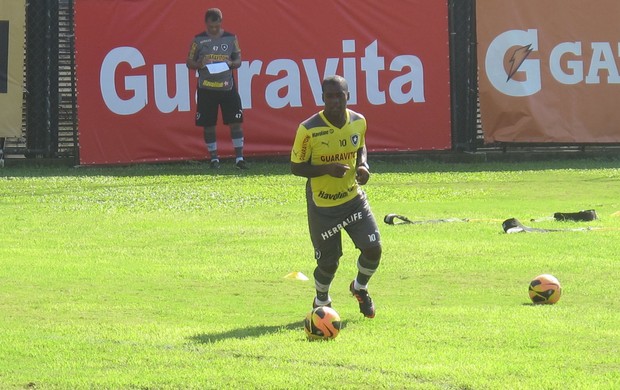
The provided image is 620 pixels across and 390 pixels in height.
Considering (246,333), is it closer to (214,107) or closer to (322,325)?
(322,325)

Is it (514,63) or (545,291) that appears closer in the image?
(545,291)

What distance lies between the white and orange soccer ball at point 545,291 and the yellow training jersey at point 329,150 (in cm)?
158

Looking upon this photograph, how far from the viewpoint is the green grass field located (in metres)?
7.41

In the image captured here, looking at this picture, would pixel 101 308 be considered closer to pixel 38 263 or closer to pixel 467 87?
pixel 38 263

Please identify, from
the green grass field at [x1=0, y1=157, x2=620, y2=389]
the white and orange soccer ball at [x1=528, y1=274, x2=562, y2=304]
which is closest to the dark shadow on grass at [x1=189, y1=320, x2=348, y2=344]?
the green grass field at [x1=0, y1=157, x2=620, y2=389]

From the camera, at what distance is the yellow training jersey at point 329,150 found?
9125 mm

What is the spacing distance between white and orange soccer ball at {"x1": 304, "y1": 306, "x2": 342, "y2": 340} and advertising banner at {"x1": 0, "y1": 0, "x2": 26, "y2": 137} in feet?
48.5

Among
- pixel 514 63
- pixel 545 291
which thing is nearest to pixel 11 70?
pixel 514 63

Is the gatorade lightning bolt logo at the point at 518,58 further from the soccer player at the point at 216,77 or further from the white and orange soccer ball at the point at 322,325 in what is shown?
the white and orange soccer ball at the point at 322,325

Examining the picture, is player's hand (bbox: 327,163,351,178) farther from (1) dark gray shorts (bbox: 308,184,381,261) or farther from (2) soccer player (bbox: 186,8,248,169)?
(2) soccer player (bbox: 186,8,248,169)

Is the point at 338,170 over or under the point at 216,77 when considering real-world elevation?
under

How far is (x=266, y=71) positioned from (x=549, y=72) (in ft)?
16.2

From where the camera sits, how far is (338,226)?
925cm

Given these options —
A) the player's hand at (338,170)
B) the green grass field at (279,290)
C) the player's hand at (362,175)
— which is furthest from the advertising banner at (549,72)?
the player's hand at (338,170)
